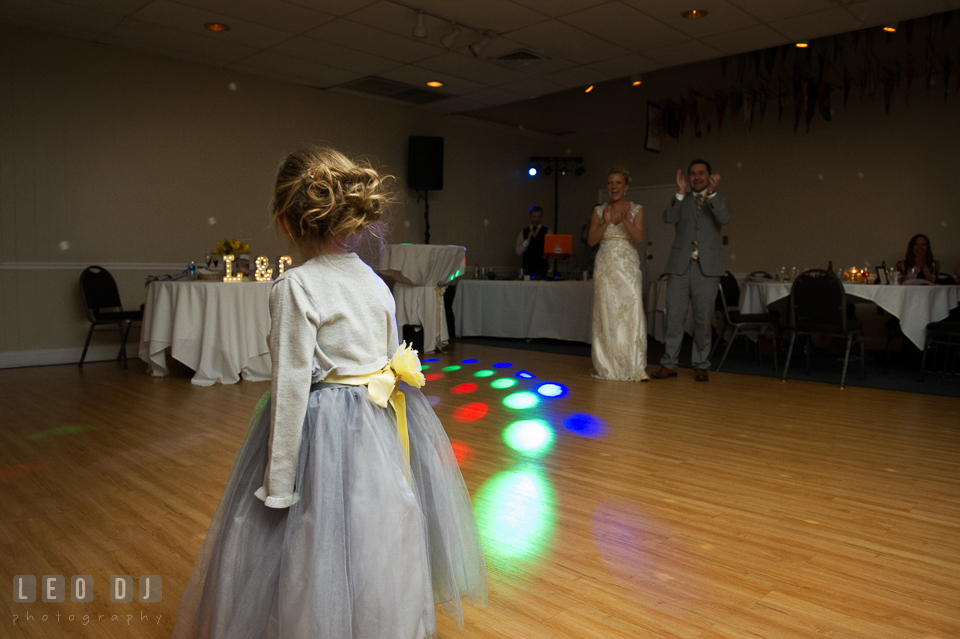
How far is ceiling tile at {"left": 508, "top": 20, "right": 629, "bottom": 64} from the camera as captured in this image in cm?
582

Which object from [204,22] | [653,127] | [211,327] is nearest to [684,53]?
[653,127]

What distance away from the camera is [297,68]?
702 cm

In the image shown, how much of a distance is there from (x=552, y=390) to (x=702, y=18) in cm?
322

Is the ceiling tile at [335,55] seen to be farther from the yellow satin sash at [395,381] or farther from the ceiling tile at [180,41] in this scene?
the yellow satin sash at [395,381]

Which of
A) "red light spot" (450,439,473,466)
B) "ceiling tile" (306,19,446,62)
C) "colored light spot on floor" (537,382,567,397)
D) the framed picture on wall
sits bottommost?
"colored light spot on floor" (537,382,567,397)

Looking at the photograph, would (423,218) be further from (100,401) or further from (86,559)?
(86,559)

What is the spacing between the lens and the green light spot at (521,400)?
13.9 feet

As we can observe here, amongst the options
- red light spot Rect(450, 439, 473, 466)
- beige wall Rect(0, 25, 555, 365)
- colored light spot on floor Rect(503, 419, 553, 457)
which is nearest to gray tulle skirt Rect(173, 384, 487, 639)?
red light spot Rect(450, 439, 473, 466)

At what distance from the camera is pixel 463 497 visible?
1.51 meters

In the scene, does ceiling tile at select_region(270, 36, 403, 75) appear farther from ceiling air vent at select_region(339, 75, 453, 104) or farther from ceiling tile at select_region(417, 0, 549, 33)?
ceiling tile at select_region(417, 0, 549, 33)

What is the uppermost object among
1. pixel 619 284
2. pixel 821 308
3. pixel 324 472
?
pixel 619 284

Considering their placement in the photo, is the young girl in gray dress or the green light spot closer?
the young girl in gray dress

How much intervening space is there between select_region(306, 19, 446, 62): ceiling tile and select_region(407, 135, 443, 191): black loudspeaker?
1968 mm

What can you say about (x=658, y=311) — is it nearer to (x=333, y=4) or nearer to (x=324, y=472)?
(x=333, y=4)
